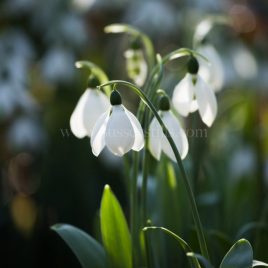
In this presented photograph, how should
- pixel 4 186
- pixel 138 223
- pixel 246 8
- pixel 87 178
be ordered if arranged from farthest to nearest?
pixel 246 8, pixel 4 186, pixel 87 178, pixel 138 223

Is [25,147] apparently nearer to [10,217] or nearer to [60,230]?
[10,217]

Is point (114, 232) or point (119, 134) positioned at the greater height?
point (119, 134)

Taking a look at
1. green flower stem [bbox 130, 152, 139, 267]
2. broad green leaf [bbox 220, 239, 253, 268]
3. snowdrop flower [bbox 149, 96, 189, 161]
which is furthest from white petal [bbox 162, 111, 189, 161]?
broad green leaf [bbox 220, 239, 253, 268]

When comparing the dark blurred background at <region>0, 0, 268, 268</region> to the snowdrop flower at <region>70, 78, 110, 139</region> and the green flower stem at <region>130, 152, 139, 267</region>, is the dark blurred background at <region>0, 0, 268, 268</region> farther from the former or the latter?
the snowdrop flower at <region>70, 78, 110, 139</region>

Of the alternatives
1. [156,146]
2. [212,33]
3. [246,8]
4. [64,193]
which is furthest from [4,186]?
[246,8]

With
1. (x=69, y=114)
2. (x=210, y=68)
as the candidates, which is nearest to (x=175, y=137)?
(x=210, y=68)

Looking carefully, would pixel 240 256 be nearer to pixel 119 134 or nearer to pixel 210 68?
pixel 119 134

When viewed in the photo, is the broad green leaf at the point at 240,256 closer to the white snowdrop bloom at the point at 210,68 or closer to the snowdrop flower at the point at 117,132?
the snowdrop flower at the point at 117,132
